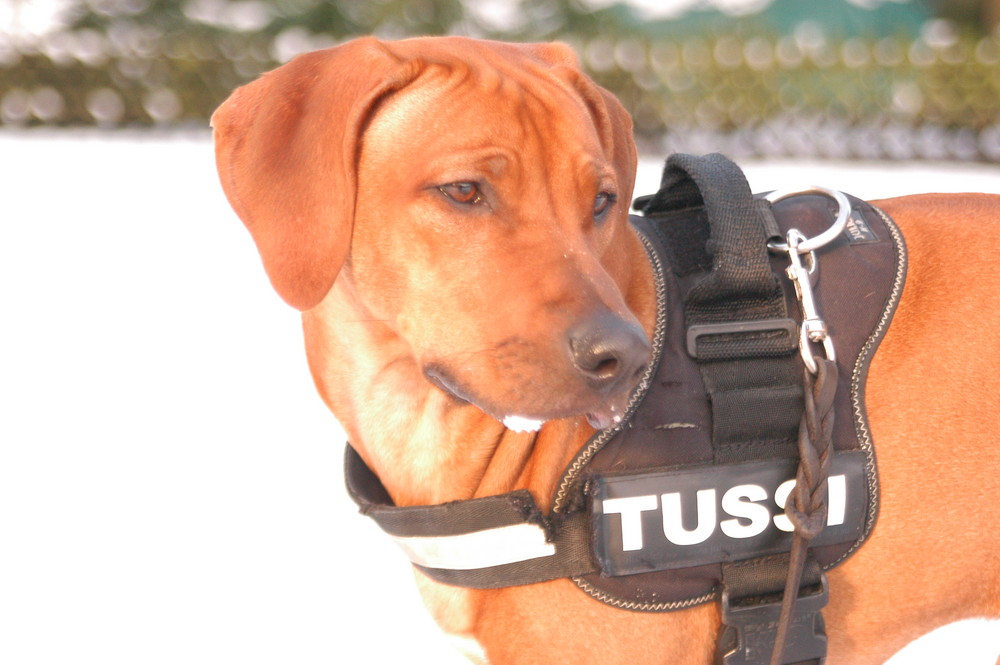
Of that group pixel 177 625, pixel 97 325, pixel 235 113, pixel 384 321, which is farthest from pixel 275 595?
pixel 97 325

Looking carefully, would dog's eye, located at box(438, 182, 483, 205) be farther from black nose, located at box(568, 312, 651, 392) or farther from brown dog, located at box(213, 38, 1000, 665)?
black nose, located at box(568, 312, 651, 392)

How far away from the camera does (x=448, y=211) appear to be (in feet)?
6.55

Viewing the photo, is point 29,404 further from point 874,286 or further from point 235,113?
point 874,286

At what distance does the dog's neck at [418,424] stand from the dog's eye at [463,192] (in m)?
0.34

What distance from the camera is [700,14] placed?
1526 centimetres

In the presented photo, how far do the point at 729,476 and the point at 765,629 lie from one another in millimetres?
362

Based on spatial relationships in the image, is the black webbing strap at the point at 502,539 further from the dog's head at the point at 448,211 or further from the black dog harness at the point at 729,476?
the dog's head at the point at 448,211

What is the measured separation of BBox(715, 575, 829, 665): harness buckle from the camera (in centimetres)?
208

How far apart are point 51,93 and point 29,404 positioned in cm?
805

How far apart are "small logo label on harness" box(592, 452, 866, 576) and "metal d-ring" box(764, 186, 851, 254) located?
487 mm

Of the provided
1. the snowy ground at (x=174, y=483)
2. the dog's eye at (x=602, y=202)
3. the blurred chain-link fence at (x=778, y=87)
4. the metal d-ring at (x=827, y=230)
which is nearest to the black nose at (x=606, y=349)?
the dog's eye at (x=602, y=202)

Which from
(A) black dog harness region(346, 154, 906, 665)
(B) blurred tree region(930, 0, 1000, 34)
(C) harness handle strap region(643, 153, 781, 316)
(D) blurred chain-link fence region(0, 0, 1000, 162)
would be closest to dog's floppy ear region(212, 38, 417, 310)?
(A) black dog harness region(346, 154, 906, 665)

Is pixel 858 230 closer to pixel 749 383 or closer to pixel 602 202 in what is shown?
pixel 749 383

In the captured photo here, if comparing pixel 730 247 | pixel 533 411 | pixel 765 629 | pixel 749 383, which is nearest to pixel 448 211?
pixel 533 411
